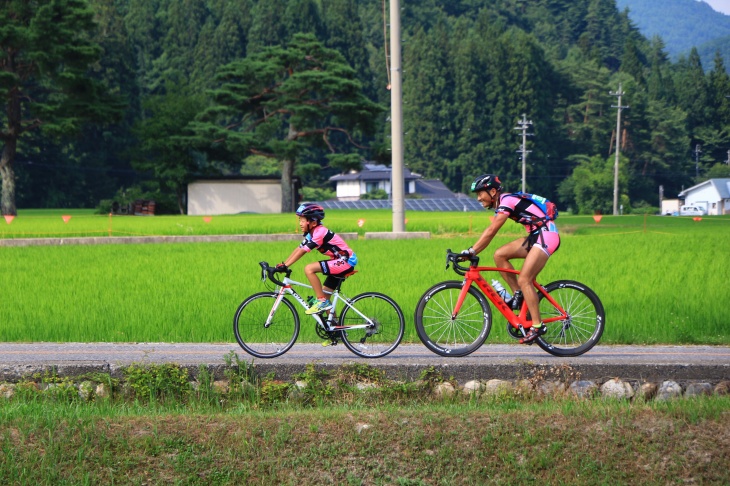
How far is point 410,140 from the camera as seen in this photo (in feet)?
286

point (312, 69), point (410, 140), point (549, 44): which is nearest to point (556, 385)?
point (312, 69)

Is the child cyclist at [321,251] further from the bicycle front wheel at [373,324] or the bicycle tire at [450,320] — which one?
the bicycle tire at [450,320]

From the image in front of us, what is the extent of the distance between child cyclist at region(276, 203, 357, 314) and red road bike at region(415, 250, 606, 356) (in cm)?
80

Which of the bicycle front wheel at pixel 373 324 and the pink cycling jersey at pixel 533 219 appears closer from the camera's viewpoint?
the pink cycling jersey at pixel 533 219

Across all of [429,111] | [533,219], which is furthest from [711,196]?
[533,219]

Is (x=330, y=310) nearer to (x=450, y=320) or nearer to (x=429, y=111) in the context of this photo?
(x=450, y=320)

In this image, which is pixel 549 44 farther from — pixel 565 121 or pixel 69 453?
pixel 69 453

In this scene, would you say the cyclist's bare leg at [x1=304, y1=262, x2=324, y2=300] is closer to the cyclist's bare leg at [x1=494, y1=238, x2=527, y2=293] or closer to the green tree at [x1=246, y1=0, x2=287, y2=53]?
the cyclist's bare leg at [x1=494, y1=238, x2=527, y2=293]

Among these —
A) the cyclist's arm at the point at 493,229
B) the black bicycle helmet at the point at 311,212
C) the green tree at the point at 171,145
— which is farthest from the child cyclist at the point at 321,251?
the green tree at the point at 171,145

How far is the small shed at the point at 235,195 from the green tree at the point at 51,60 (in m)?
8.59

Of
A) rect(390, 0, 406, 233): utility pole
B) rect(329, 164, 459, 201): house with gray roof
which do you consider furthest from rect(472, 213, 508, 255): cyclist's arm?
rect(329, 164, 459, 201): house with gray roof

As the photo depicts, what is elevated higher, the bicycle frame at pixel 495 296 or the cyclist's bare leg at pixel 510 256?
the cyclist's bare leg at pixel 510 256

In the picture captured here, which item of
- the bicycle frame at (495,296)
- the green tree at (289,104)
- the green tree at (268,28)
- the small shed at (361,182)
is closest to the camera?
the bicycle frame at (495,296)

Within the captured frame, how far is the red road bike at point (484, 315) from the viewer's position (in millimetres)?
8484
